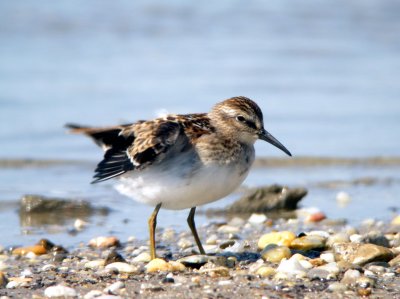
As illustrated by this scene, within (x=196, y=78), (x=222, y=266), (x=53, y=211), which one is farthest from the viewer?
(x=196, y=78)

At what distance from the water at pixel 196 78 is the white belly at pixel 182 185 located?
1668 mm

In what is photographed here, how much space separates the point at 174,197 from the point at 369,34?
39.0 ft

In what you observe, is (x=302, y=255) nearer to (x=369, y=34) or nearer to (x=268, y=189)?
(x=268, y=189)

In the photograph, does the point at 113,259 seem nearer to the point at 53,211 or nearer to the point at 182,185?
the point at 182,185

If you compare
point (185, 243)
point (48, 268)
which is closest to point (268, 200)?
point (185, 243)

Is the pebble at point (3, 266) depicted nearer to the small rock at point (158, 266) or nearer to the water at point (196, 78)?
the water at point (196, 78)

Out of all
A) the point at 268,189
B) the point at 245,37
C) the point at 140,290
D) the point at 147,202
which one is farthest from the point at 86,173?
the point at 245,37

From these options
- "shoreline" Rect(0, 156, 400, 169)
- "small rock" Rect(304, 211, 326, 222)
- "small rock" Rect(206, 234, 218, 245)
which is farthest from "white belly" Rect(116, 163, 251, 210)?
"shoreline" Rect(0, 156, 400, 169)

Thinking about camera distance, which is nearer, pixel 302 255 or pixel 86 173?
pixel 302 255

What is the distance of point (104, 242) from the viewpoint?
7.58 m

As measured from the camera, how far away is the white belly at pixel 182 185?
6.41 meters

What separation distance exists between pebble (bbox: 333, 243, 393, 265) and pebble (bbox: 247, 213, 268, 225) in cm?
181

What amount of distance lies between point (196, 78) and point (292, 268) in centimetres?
863

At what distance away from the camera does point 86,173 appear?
10.6 meters
